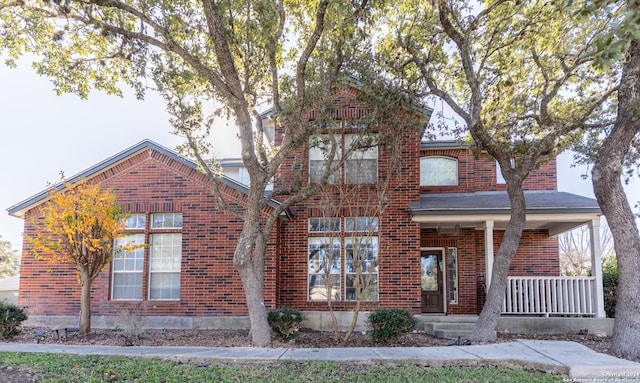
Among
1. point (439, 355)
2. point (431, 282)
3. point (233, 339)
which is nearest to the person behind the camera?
point (439, 355)

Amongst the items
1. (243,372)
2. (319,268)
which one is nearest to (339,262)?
(319,268)

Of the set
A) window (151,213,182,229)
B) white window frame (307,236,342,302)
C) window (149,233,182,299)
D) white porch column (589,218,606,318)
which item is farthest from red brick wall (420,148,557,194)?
window (149,233,182,299)

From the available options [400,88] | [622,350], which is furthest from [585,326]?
[400,88]

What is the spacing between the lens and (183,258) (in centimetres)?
1234

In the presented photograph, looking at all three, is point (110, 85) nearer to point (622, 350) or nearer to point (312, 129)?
point (312, 129)

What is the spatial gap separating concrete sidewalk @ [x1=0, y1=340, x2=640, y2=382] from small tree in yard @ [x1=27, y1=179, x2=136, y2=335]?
1895 mm

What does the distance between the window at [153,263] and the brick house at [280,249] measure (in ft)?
0.09

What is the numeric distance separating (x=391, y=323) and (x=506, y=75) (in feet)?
23.7

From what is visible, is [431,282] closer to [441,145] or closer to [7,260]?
[441,145]

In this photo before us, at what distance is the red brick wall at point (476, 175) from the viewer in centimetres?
1490

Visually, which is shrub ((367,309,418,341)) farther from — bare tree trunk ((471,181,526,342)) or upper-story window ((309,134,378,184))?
upper-story window ((309,134,378,184))

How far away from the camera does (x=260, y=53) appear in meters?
10.3

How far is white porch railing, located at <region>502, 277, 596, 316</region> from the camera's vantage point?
1196 cm

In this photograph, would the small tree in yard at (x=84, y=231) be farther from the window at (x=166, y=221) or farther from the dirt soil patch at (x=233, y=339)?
the window at (x=166, y=221)
